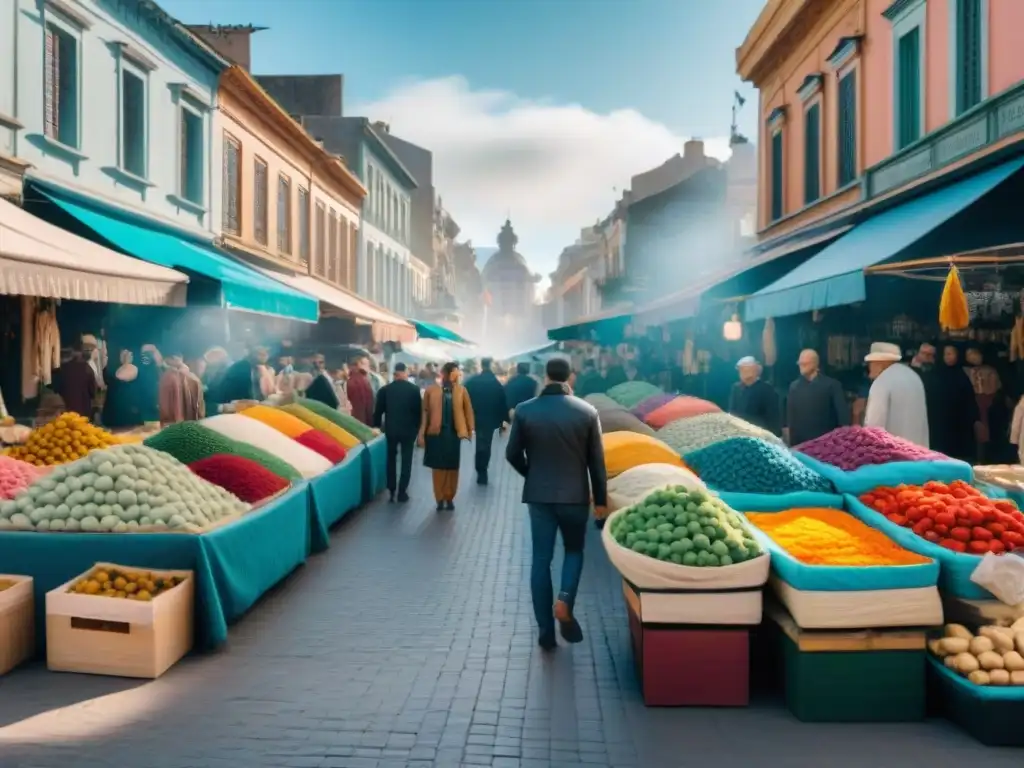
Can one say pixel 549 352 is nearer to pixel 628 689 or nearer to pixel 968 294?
pixel 968 294

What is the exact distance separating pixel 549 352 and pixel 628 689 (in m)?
40.7

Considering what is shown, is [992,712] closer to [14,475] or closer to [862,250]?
[862,250]

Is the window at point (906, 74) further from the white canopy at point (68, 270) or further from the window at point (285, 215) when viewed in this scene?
the window at point (285, 215)

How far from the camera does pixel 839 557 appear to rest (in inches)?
218

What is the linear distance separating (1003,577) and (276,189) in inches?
944

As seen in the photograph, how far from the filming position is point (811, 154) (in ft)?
63.4

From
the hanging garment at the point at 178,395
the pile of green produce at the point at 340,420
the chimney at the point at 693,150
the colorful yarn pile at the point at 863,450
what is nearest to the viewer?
the colorful yarn pile at the point at 863,450

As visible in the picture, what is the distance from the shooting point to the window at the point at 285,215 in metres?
27.0

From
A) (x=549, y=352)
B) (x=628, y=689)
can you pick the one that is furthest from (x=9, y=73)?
(x=549, y=352)

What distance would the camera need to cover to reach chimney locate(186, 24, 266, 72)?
1057 inches

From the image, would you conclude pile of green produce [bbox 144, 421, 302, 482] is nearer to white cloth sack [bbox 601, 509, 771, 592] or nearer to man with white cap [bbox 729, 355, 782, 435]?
white cloth sack [bbox 601, 509, 771, 592]

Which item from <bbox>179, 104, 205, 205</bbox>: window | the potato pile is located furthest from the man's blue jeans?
<bbox>179, 104, 205, 205</bbox>: window

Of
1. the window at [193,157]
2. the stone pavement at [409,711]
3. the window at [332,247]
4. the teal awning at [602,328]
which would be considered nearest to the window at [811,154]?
the teal awning at [602,328]

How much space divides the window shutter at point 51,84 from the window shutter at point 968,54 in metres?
12.8
